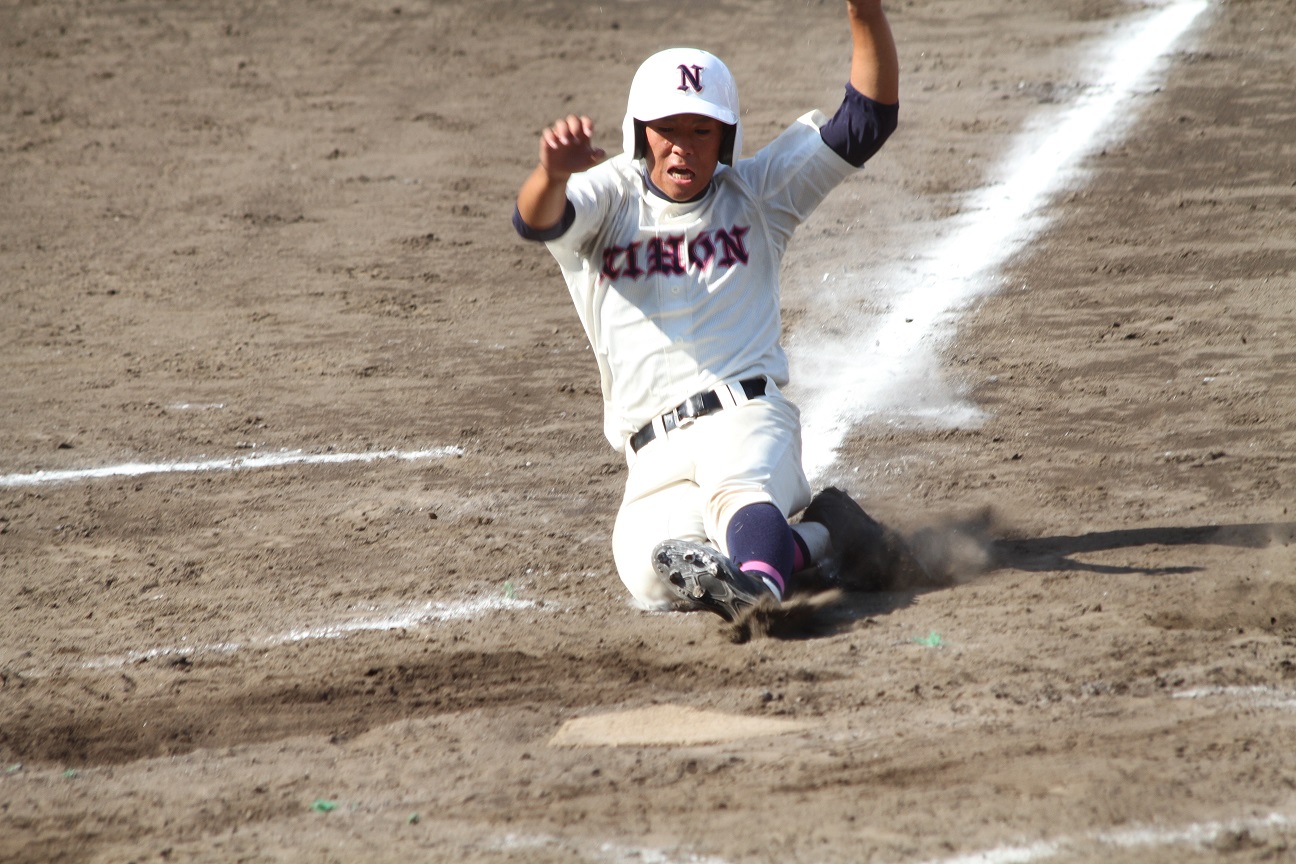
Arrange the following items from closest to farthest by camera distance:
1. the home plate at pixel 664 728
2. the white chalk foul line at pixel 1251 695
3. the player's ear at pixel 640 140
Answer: the white chalk foul line at pixel 1251 695
the home plate at pixel 664 728
the player's ear at pixel 640 140

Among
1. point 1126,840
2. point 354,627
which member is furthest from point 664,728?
point 354,627

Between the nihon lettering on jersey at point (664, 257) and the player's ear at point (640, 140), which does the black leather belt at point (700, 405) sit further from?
the player's ear at point (640, 140)

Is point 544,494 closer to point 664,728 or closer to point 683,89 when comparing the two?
point 683,89

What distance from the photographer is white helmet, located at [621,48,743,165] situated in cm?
383

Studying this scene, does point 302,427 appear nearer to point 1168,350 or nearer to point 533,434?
point 533,434

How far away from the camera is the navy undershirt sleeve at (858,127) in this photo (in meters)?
3.87

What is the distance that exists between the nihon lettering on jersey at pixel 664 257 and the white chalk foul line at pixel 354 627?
38.7 inches

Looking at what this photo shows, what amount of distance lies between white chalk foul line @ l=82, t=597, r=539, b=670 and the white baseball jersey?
27.7 inches

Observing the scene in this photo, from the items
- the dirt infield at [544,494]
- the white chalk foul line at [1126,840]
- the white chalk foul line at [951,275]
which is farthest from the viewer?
the white chalk foul line at [951,275]

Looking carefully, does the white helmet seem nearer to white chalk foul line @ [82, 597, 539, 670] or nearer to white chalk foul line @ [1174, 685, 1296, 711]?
white chalk foul line @ [82, 597, 539, 670]

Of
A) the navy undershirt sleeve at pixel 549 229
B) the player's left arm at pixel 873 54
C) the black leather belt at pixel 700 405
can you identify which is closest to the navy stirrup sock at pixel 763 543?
the black leather belt at pixel 700 405

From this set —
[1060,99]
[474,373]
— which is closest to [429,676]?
[474,373]

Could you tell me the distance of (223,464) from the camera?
524 cm

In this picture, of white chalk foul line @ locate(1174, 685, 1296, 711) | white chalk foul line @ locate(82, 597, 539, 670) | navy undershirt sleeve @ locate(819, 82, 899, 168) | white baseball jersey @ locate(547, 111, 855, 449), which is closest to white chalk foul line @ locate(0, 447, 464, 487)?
white chalk foul line @ locate(82, 597, 539, 670)
